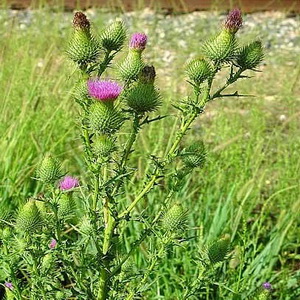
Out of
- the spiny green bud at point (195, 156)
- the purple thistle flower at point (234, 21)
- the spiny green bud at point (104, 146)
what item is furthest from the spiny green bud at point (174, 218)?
the purple thistle flower at point (234, 21)

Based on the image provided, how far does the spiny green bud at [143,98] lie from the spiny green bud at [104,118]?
0.05 m

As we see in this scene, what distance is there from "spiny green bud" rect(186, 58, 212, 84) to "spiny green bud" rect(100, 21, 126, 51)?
0.20 meters

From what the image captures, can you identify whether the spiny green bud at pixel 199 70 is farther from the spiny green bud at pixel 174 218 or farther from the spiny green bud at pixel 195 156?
the spiny green bud at pixel 174 218

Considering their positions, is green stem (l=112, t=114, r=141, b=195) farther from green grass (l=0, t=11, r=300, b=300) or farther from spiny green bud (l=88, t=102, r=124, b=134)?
green grass (l=0, t=11, r=300, b=300)

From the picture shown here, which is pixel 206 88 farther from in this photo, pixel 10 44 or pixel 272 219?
pixel 10 44

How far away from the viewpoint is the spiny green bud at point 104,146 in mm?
1882

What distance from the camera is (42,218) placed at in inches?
80.3

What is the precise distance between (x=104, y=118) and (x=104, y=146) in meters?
0.08

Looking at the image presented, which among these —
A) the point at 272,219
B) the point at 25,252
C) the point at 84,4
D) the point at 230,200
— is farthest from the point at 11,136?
the point at 84,4

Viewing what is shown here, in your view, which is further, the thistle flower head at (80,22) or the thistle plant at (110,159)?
the thistle flower head at (80,22)

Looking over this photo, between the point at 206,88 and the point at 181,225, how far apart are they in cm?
38

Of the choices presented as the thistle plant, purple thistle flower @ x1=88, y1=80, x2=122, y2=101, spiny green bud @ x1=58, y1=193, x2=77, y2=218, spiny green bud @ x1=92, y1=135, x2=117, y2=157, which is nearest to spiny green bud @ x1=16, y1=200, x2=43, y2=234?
the thistle plant

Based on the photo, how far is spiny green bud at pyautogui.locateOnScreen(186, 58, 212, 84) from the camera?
77.1 inches

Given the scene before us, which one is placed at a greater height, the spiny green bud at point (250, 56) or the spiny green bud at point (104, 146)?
the spiny green bud at point (250, 56)
